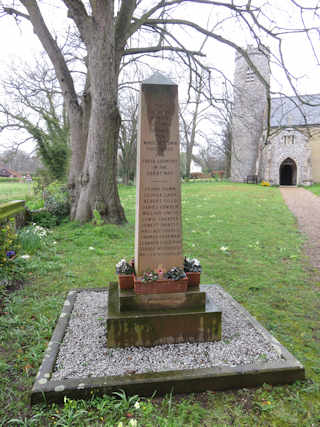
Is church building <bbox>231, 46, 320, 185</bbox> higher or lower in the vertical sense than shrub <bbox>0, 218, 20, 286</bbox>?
higher

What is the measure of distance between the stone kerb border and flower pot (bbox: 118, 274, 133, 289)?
944 millimetres

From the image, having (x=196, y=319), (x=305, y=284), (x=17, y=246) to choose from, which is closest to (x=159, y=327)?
(x=196, y=319)

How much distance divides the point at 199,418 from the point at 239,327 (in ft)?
4.53

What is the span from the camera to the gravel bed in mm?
2660

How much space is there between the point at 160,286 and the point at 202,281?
2.01 metres

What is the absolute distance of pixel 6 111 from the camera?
56.0ft

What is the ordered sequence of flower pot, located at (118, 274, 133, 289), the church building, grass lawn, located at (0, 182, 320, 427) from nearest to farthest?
grass lawn, located at (0, 182, 320, 427) < flower pot, located at (118, 274, 133, 289) < the church building

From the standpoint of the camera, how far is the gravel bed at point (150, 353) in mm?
2660

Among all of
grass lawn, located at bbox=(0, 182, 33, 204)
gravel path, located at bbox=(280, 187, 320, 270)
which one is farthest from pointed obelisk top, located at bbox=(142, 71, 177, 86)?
grass lawn, located at bbox=(0, 182, 33, 204)

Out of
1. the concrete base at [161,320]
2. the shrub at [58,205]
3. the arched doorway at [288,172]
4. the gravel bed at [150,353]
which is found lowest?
the gravel bed at [150,353]

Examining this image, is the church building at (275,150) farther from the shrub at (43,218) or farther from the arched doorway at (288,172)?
the shrub at (43,218)

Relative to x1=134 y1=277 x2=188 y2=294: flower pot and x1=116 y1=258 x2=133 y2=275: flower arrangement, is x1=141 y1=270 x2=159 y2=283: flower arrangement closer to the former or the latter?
x1=134 y1=277 x2=188 y2=294: flower pot

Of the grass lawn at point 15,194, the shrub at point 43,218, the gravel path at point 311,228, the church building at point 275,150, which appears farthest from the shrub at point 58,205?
the church building at point 275,150

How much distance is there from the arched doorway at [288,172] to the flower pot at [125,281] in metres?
31.6
